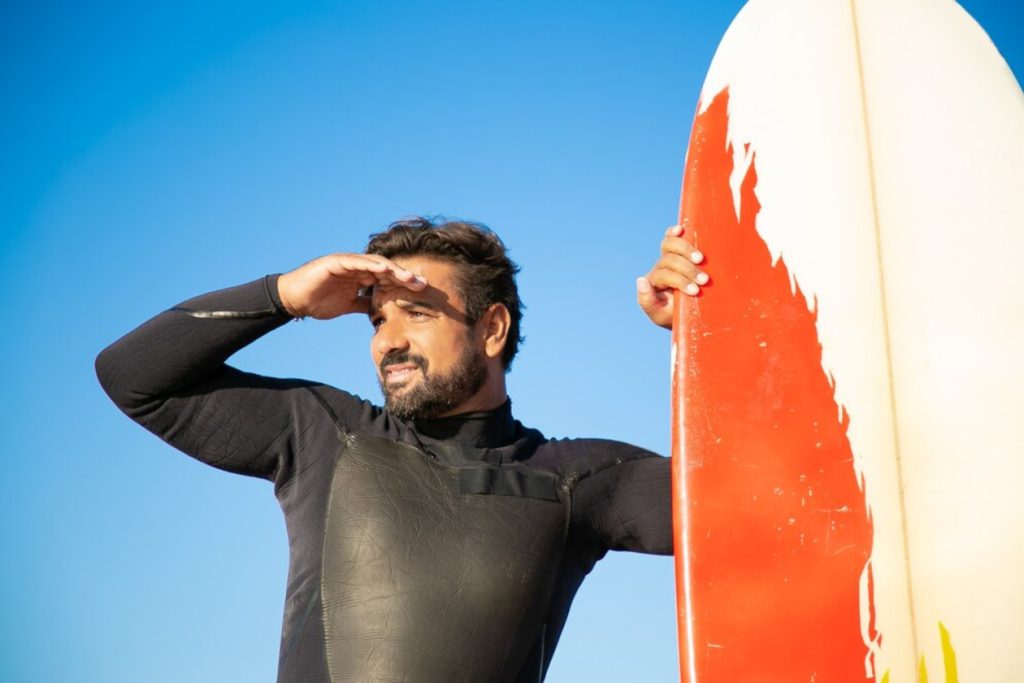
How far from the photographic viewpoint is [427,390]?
313 centimetres

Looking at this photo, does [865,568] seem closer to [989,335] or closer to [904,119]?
[989,335]

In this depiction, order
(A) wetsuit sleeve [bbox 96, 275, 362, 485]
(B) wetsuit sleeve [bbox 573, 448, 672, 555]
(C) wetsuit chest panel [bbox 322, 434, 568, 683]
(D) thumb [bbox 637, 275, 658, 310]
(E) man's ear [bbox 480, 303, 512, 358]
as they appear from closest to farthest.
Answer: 1. (C) wetsuit chest panel [bbox 322, 434, 568, 683]
2. (A) wetsuit sleeve [bbox 96, 275, 362, 485]
3. (B) wetsuit sleeve [bbox 573, 448, 672, 555]
4. (D) thumb [bbox 637, 275, 658, 310]
5. (E) man's ear [bbox 480, 303, 512, 358]

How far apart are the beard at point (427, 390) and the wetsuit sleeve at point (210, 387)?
0.72ft

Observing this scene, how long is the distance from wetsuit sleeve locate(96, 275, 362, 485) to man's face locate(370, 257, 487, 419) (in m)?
0.24

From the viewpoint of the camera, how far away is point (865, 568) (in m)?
2.85

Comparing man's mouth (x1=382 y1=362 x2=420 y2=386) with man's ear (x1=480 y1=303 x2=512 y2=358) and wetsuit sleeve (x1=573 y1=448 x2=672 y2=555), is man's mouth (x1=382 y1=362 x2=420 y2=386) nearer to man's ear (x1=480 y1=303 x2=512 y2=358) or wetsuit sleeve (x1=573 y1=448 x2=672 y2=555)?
man's ear (x1=480 y1=303 x2=512 y2=358)

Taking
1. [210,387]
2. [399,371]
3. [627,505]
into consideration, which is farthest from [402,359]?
[627,505]

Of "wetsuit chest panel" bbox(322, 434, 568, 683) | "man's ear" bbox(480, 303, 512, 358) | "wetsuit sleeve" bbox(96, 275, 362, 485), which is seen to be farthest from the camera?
"man's ear" bbox(480, 303, 512, 358)

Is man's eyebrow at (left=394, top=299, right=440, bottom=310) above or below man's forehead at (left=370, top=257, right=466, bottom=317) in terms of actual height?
below

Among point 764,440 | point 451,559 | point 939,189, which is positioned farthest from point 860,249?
point 451,559

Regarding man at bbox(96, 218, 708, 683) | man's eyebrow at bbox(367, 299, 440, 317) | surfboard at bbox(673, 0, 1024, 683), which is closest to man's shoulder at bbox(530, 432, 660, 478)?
man at bbox(96, 218, 708, 683)

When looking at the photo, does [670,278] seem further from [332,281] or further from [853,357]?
[332,281]

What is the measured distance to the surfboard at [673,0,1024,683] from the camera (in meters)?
2.82

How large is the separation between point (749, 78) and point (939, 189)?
675 millimetres
